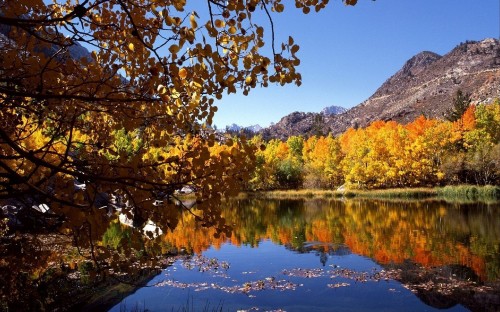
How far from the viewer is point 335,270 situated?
16234mm

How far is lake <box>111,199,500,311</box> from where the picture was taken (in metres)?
12.3

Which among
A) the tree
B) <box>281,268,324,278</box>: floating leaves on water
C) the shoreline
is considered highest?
the tree

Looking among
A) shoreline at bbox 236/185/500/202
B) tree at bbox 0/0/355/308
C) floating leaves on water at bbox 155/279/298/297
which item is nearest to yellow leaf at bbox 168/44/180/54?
tree at bbox 0/0/355/308

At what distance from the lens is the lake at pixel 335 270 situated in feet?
40.4

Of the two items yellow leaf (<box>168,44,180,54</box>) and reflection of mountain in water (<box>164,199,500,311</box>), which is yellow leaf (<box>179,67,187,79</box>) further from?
reflection of mountain in water (<box>164,199,500,311</box>)

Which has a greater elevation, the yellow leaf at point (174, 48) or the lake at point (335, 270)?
the yellow leaf at point (174, 48)

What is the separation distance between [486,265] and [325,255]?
6529 millimetres

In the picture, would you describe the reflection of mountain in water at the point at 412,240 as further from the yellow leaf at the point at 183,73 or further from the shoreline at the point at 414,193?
the shoreline at the point at 414,193

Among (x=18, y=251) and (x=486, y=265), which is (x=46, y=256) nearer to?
(x=18, y=251)

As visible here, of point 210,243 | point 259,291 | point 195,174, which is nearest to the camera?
point 195,174

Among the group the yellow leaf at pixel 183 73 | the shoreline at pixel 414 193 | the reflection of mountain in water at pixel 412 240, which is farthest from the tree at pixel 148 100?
the shoreline at pixel 414 193

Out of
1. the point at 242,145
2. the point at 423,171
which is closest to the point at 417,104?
the point at 423,171

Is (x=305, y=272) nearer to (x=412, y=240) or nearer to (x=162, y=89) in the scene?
(x=412, y=240)

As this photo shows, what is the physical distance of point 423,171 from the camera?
57.5m
